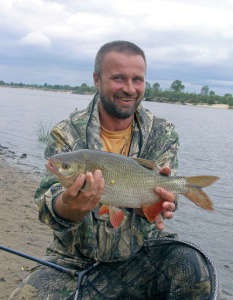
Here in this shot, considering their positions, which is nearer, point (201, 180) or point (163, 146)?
point (201, 180)

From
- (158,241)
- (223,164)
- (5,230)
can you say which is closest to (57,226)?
(158,241)

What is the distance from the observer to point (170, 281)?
3447mm

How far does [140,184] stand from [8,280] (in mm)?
2517

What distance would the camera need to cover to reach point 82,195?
2.77m

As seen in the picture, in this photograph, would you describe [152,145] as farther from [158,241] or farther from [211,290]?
[211,290]

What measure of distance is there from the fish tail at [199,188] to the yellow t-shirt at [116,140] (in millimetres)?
990

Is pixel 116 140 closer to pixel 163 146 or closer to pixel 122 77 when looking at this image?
pixel 163 146

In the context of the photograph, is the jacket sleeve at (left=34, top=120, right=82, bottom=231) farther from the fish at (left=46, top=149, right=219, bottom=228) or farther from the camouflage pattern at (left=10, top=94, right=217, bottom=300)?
the fish at (left=46, top=149, right=219, bottom=228)

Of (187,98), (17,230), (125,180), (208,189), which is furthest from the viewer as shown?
(187,98)

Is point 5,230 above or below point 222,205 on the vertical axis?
above

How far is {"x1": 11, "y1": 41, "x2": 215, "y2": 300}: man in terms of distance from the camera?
3266mm

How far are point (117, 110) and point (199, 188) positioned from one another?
4.25ft

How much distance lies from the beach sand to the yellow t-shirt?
7.01 ft

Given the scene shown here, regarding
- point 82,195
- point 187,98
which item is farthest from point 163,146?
point 187,98
